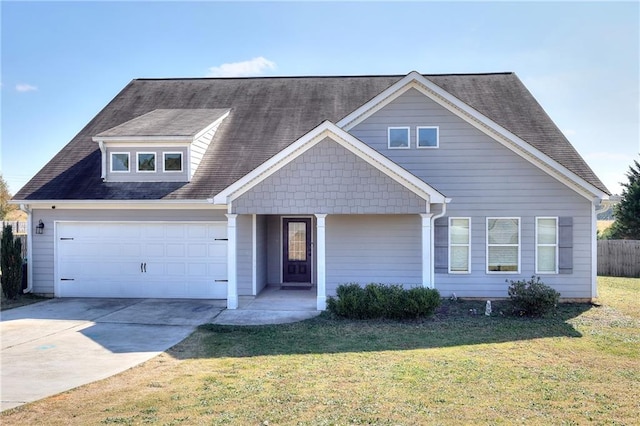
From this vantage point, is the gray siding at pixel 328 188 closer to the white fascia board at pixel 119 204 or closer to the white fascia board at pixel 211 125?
the white fascia board at pixel 119 204

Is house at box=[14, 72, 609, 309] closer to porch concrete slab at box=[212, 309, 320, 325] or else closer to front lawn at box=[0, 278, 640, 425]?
porch concrete slab at box=[212, 309, 320, 325]

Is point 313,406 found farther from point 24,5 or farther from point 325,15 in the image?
point 24,5

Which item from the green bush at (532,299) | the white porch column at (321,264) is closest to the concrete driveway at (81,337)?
the white porch column at (321,264)

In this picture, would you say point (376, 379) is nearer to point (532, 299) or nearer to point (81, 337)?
point (532, 299)

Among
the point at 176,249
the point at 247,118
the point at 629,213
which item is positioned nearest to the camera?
the point at 176,249

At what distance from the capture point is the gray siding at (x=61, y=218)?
42.6ft

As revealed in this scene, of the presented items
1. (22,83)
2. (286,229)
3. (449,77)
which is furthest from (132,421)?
(22,83)

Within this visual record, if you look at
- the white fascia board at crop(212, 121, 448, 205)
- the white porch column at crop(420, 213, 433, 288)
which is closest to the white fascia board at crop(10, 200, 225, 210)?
the white fascia board at crop(212, 121, 448, 205)

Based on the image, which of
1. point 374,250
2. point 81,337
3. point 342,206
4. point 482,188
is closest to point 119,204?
point 81,337

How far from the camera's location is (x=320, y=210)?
11234mm

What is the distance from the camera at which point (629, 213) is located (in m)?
23.6

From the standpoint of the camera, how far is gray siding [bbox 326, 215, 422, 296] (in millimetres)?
12500

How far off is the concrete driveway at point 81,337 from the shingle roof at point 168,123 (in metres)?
5.15

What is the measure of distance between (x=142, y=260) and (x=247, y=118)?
6423 millimetres
